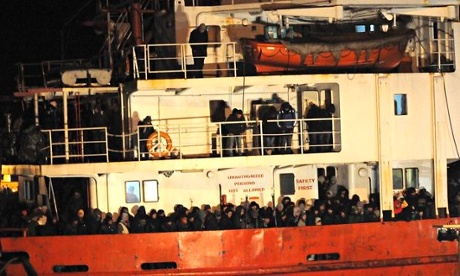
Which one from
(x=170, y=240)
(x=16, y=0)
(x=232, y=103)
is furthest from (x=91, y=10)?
(x=170, y=240)

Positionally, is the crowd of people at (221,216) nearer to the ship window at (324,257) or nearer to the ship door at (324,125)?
the ship window at (324,257)

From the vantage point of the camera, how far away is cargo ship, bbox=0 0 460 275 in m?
21.0

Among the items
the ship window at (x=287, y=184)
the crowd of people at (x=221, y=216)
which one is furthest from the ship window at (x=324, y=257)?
the ship window at (x=287, y=184)

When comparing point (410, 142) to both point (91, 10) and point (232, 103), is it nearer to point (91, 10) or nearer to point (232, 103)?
point (232, 103)

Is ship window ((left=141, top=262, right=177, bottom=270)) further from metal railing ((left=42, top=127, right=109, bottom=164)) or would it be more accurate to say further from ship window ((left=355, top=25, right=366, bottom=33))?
ship window ((left=355, top=25, right=366, bottom=33))

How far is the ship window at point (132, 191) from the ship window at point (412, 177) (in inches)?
213

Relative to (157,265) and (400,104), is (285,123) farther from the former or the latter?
(157,265)

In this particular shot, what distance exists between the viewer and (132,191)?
2241 cm

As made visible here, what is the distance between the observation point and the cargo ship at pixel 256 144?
21.0 metres

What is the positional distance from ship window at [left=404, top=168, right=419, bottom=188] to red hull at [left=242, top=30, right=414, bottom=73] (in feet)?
7.35

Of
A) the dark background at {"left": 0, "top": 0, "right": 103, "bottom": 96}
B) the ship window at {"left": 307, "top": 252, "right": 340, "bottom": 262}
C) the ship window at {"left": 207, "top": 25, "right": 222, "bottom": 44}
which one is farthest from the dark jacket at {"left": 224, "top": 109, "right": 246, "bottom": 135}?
the dark background at {"left": 0, "top": 0, "right": 103, "bottom": 96}

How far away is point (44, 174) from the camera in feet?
70.0

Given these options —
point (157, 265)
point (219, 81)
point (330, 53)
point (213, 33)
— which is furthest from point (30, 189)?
point (330, 53)

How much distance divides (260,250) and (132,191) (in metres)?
2.98
